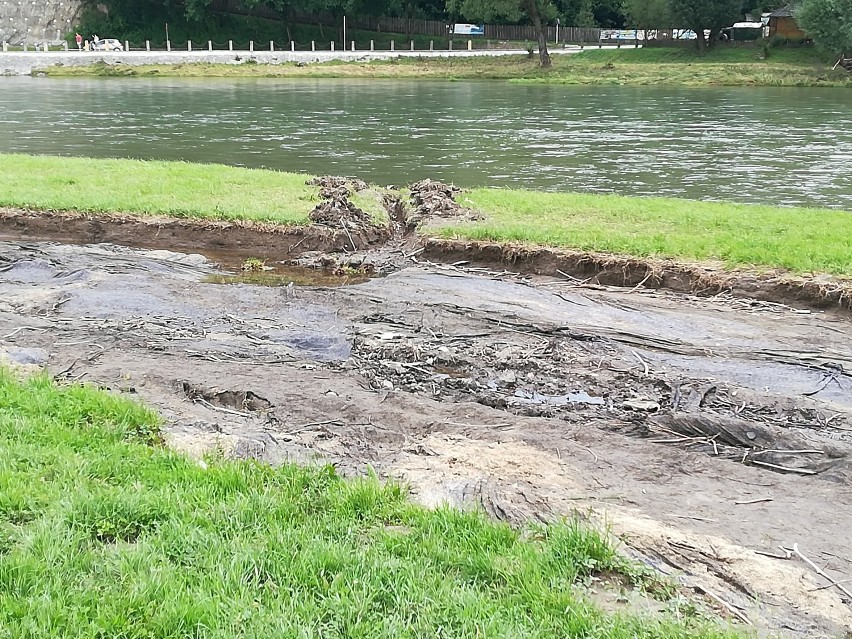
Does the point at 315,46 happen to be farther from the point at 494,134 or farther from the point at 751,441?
the point at 751,441

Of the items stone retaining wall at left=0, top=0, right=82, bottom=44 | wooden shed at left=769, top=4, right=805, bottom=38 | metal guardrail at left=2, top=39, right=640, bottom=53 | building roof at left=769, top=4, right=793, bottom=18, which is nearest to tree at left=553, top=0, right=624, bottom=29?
metal guardrail at left=2, top=39, right=640, bottom=53

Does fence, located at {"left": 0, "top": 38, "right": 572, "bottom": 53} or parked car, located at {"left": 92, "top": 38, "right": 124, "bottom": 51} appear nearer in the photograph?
parked car, located at {"left": 92, "top": 38, "right": 124, "bottom": 51}

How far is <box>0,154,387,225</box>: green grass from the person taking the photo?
41.5 ft

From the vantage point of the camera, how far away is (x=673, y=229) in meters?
11.4

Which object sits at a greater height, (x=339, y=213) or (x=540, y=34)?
(x=540, y=34)

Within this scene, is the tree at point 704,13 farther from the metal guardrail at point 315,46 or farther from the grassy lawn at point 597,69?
the metal guardrail at point 315,46

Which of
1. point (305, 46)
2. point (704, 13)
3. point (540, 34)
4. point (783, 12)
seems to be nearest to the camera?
point (540, 34)

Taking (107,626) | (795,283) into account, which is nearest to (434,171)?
(795,283)

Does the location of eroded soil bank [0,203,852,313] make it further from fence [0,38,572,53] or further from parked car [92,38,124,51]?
fence [0,38,572,53]

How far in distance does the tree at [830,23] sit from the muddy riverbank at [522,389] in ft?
149

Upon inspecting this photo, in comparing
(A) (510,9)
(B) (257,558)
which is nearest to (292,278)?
(B) (257,558)

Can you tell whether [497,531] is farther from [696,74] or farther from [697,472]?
[696,74]

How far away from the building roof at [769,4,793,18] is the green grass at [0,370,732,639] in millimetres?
61894

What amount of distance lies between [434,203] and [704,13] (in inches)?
1976
